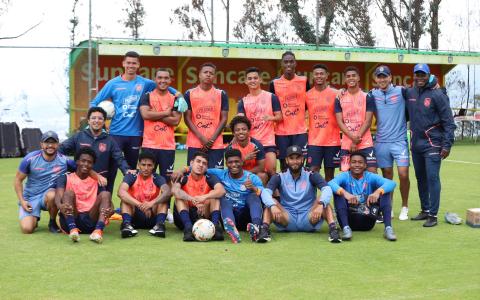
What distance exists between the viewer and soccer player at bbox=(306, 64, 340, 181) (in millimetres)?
8062

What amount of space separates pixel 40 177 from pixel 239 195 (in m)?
2.14

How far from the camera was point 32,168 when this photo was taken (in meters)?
7.21

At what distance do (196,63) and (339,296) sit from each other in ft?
55.8

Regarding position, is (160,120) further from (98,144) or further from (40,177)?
(40,177)

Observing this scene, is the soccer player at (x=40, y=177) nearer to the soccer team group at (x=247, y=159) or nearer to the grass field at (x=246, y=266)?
the soccer team group at (x=247, y=159)

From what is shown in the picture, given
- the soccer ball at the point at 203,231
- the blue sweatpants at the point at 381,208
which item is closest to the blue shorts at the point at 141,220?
the soccer ball at the point at 203,231

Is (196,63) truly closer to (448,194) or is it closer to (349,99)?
(448,194)

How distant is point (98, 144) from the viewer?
750 cm

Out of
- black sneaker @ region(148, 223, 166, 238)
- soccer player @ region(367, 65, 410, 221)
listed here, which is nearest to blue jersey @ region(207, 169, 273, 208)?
black sneaker @ region(148, 223, 166, 238)

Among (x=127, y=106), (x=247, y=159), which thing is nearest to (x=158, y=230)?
(x=247, y=159)

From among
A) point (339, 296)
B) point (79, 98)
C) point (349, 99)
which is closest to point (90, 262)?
point (339, 296)

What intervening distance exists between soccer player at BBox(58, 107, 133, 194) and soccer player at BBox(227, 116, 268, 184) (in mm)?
1254

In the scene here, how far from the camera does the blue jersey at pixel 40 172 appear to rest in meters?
7.21

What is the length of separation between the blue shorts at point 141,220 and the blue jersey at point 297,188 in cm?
133
